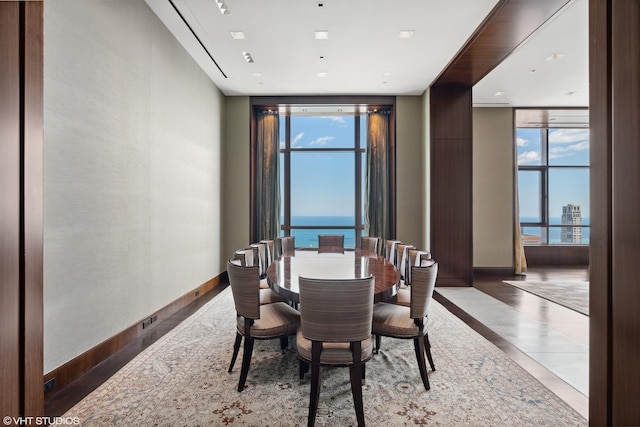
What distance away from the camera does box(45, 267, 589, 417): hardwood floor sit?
88.0 inches

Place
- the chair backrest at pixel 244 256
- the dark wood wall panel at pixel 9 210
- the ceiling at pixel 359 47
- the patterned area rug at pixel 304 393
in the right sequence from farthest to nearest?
the ceiling at pixel 359 47 < the chair backrest at pixel 244 256 < the patterned area rug at pixel 304 393 < the dark wood wall panel at pixel 9 210

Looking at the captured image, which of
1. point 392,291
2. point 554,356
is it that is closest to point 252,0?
point 392,291

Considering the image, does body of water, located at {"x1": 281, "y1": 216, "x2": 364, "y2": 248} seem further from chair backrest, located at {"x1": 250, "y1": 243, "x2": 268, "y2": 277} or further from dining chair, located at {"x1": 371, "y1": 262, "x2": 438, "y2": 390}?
dining chair, located at {"x1": 371, "y1": 262, "x2": 438, "y2": 390}

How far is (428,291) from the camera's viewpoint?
231 centimetres

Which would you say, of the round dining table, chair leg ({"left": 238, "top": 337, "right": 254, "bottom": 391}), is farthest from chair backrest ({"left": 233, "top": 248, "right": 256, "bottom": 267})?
chair leg ({"left": 238, "top": 337, "right": 254, "bottom": 391})

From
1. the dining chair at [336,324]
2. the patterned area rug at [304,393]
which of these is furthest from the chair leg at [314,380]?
the patterned area rug at [304,393]

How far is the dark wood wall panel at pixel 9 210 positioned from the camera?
1.23 meters

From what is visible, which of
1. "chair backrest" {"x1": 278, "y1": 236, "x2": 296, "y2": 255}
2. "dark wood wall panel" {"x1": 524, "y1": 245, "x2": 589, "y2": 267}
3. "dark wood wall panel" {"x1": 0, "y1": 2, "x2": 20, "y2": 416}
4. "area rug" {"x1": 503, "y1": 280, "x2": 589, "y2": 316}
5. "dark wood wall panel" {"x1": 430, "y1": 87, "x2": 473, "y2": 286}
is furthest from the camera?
"dark wood wall panel" {"x1": 524, "y1": 245, "x2": 589, "y2": 267}

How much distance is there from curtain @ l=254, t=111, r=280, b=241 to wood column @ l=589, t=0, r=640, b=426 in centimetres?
560

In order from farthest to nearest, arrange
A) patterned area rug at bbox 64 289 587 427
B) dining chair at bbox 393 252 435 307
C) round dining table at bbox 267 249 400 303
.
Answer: dining chair at bbox 393 252 435 307
round dining table at bbox 267 249 400 303
patterned area rug at bbox 64 289 587 427

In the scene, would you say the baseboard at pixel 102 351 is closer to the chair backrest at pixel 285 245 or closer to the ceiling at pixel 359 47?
the chair backrest at pixel 285 245

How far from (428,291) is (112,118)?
117 inches

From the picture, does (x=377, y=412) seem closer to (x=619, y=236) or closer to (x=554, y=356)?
(x=619, y=236)

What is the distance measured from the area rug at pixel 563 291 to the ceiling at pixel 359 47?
336cm
